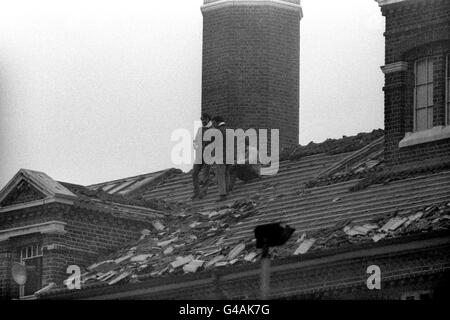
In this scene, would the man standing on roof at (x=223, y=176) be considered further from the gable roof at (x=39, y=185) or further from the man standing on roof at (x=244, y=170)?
the gable roof at (x=39, y=185)

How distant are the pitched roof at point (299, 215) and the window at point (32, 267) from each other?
1.25m

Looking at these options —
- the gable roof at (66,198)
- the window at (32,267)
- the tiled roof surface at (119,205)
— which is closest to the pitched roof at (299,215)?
the tiled roof surface at (119,205)

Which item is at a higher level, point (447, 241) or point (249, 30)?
point (249, 30)

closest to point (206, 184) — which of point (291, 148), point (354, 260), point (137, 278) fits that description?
point (291, 148)

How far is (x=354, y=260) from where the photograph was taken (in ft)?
151

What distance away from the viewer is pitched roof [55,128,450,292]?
46375mm

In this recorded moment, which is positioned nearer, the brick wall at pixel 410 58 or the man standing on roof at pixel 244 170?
the brick wall at pixel 410 58

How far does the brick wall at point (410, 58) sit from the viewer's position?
162 feet

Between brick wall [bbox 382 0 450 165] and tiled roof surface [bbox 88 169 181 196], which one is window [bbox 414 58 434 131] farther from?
tiled roof surface [bbox 88 169 181 196]

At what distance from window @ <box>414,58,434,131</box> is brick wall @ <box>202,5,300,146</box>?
9532 mm

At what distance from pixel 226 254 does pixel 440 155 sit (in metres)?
4.83
